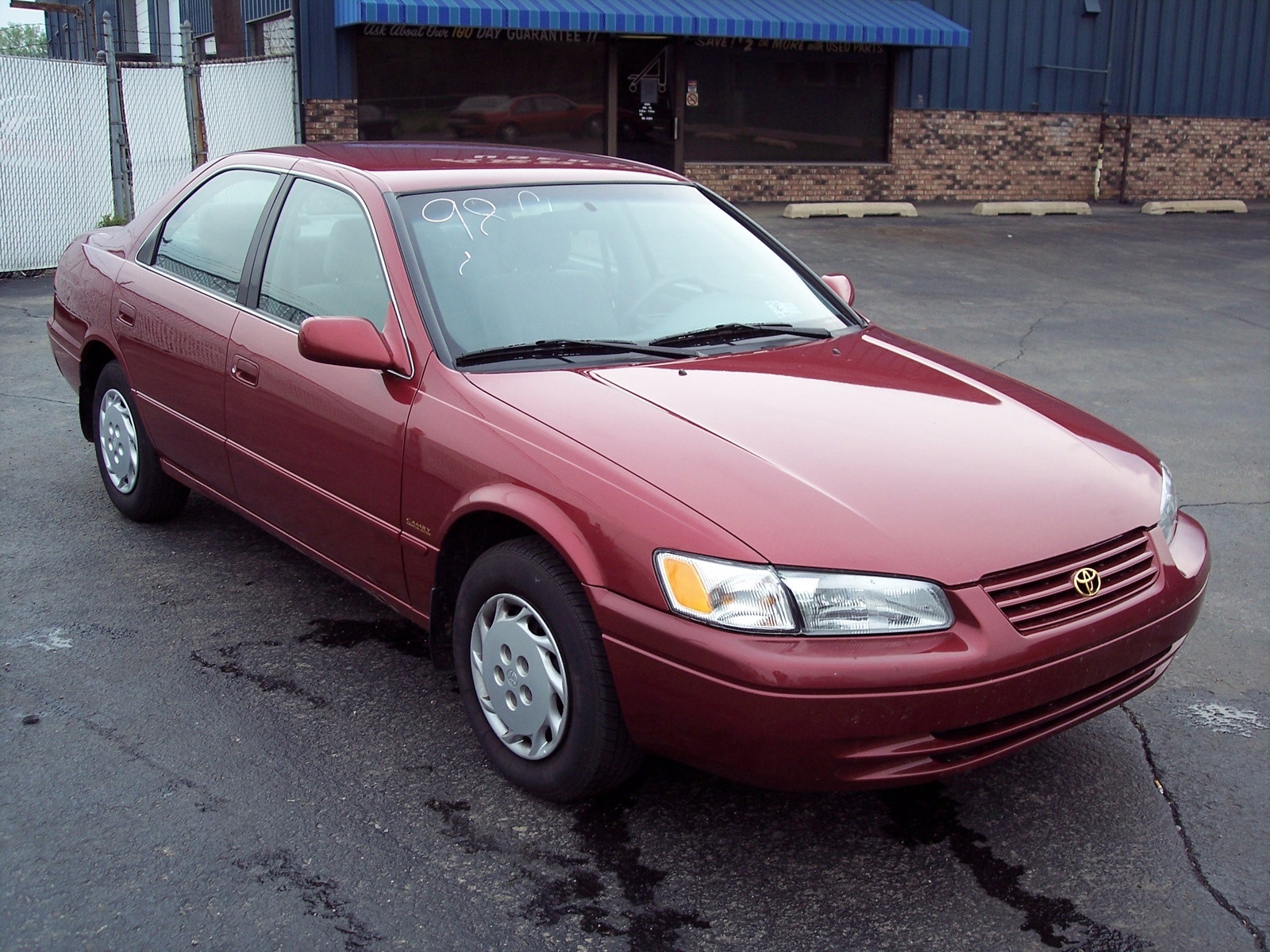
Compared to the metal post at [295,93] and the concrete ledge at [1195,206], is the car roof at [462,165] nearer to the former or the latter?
the metal post at [295,93]

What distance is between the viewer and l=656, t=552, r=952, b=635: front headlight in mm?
2711

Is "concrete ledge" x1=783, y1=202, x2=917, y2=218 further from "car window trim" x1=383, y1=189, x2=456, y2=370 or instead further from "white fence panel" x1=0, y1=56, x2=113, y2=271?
"car window trim" x1=383, y1=189, x2=456, y2=370

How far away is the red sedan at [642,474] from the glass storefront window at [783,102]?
15674mm

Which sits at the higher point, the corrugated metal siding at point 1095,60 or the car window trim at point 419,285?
the corrugated metal siding at point 1095,60

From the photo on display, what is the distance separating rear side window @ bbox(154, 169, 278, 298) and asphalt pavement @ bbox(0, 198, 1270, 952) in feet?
3.72

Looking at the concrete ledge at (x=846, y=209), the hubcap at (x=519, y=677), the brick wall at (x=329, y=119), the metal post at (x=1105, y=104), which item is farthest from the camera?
the metal post at (x=1105, y=104)

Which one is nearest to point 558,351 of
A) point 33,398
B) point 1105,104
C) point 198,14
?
point 33,398

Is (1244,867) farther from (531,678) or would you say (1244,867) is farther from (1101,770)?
(531,678)

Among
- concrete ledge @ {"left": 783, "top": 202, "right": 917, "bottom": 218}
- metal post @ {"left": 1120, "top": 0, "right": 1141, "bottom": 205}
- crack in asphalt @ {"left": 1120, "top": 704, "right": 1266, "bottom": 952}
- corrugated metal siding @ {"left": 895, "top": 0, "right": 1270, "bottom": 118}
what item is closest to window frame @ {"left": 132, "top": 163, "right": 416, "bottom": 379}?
crack in asphalt @ {"left": 1120, "top": 704, "right": 1266, "bottom": 952}

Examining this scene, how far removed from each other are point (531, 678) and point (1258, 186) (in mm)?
24956

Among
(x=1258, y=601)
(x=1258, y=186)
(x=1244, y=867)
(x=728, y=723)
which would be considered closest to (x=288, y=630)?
(x=728, y=723)

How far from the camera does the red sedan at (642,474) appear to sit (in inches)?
108

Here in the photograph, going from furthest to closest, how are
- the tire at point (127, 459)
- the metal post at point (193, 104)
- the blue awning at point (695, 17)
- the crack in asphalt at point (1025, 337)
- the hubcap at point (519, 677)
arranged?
the blue awning at point (695, 17) < the metal post at point (193, 104) < the crack in asphalt at point (1025, 337) < the tire at point (127, 459) < the hubcap at point (519, 677)

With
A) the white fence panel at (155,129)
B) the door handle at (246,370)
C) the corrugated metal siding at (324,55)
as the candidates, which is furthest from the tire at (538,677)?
the corrugated metal siding at (324,55)
